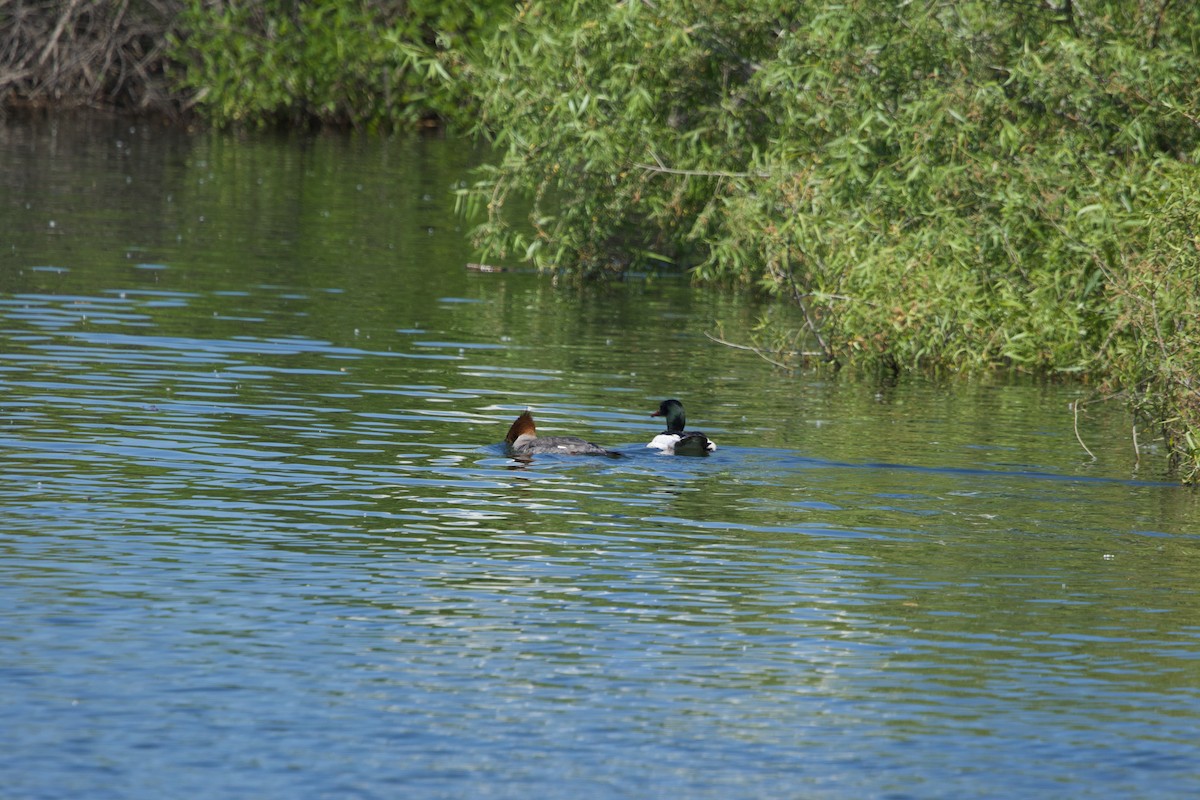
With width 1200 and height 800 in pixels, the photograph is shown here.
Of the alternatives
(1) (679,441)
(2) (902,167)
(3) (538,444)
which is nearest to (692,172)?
(2) (902,167)

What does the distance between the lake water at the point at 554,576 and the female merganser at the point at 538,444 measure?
0.14 m

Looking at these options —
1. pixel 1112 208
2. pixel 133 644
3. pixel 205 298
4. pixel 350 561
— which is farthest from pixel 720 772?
pixel 205 298

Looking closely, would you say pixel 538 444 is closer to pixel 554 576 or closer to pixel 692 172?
pixel 554 576

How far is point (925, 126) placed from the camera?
23.8 m

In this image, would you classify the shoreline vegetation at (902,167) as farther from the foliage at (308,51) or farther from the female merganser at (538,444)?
the foliage at (308,51)

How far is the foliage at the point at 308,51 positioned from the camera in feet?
190

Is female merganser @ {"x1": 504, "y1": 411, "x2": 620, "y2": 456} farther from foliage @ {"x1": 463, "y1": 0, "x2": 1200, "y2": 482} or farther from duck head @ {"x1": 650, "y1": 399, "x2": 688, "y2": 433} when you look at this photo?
foliage @ {"x1": 463, "y1": 0, "x2": 1200, "y2": 482}

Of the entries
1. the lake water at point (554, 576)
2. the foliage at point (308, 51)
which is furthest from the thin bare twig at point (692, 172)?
the foliage at point (308, 51)

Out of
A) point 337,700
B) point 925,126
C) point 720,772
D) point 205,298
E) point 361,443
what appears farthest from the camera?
point 205,298

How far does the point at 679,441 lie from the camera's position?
17.4 metres

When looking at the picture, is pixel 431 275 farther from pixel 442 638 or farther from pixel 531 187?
pixel 442 638

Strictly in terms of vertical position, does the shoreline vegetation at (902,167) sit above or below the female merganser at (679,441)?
above

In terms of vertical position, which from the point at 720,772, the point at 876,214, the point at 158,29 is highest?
the point at 158,29

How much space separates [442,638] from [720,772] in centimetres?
255
